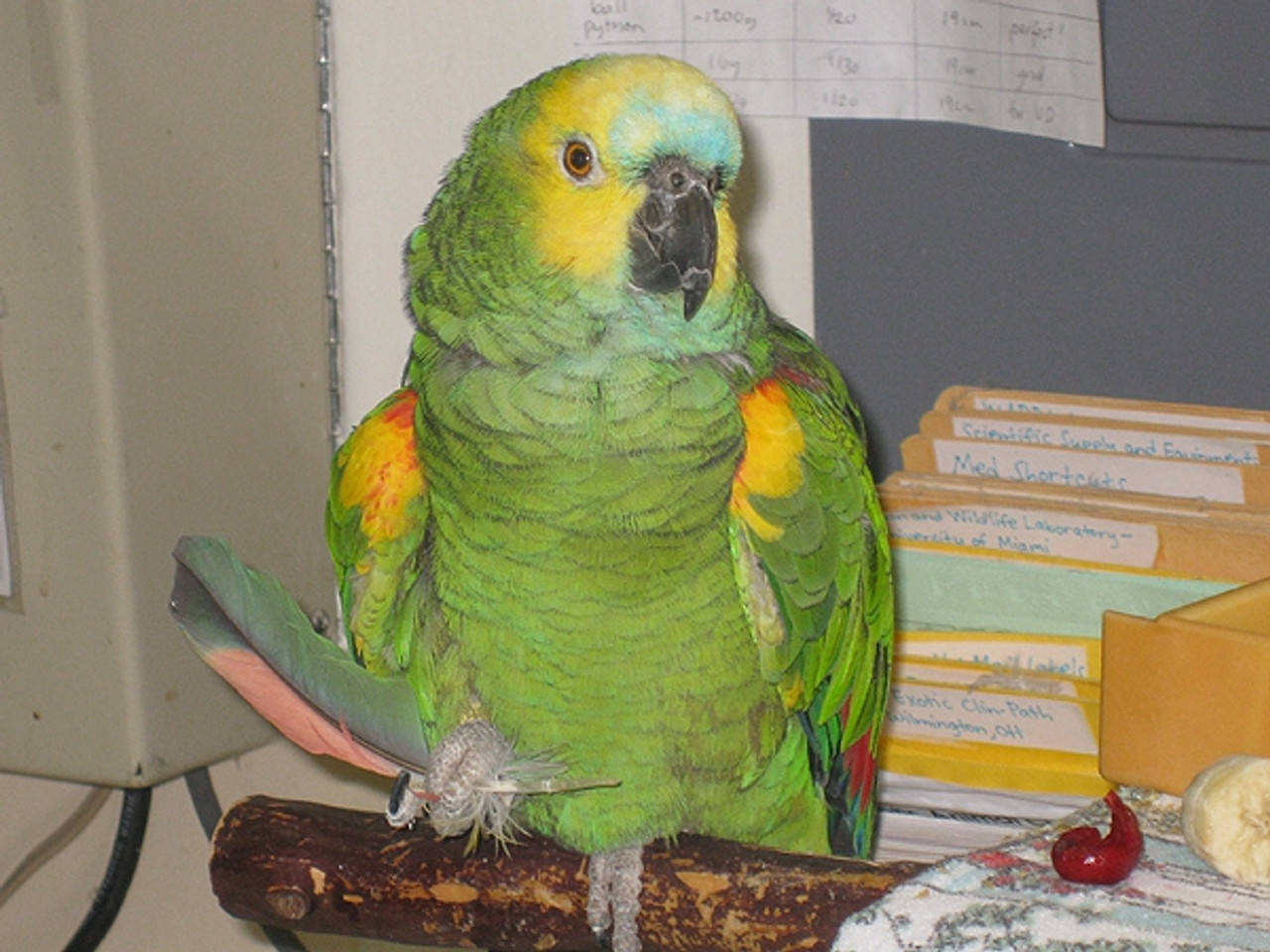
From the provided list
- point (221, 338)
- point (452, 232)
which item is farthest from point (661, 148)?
point (221, 338)

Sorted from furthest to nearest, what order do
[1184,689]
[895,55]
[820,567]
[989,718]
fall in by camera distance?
[895,55], [989,718], [820,567], [1184,689]

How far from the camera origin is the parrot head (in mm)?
835

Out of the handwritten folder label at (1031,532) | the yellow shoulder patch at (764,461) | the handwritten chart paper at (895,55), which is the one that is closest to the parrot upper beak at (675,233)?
the yellow shoulder patch at (764,461)

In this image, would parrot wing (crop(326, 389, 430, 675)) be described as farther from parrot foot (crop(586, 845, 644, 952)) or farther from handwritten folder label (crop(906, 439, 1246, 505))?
handwritten folder label (crop(906, 439, 1246, 505))

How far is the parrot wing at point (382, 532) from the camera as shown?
1.00 m

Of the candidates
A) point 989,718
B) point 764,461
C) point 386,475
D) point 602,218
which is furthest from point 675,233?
point 989,718

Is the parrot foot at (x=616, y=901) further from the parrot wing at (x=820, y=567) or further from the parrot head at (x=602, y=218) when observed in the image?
the parrot head at (x=602, y=218)

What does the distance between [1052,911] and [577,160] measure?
53cm

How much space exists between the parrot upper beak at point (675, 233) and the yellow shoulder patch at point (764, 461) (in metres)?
0.12

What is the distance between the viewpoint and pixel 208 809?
61.4 inches

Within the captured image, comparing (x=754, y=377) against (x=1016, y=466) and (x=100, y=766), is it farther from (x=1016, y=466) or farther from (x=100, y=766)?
(x=100, y=766)

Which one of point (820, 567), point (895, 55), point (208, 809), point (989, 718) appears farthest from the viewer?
point (208, 809)

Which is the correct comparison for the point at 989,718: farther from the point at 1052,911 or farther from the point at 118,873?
the point at 118,873

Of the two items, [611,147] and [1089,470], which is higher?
[611,147]
